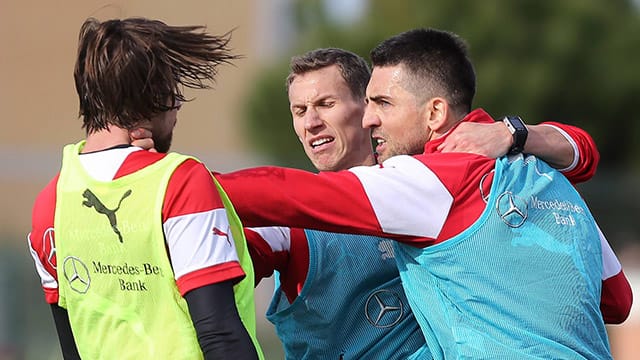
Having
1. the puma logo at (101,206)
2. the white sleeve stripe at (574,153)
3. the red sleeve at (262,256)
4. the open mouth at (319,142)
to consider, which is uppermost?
the puma logo at (101,206)

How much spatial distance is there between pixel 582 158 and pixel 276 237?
1.20 meters

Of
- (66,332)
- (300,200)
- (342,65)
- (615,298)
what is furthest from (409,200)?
(342,65)

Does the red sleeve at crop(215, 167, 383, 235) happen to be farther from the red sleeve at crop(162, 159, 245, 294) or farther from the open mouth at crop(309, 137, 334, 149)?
the open mouth at crop(309, 137, 334, 149)

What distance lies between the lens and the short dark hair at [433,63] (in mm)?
4574

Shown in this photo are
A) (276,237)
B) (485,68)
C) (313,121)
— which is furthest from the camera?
(485,68)

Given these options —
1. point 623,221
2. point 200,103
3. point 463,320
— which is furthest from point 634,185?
point 463,320

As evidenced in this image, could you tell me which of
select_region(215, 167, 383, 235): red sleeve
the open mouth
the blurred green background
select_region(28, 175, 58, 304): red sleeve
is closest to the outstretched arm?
select_region(215, 167, 383, 235): red sleeve

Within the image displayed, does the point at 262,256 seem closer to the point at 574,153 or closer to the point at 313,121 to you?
the point at 313,121

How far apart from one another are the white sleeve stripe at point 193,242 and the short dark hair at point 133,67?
387 millimetres

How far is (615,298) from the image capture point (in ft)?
15.4

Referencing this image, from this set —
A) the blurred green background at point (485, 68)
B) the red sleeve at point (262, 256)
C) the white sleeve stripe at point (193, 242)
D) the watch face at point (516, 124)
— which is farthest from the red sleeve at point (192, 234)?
the blurred green background at point (485, 68)

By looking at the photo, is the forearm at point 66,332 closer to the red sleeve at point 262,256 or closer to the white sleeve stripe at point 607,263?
the red sleeve at point 262,256

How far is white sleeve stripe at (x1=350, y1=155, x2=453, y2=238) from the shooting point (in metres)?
4.04

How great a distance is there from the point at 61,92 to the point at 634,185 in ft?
49.4
